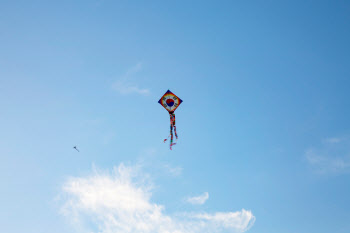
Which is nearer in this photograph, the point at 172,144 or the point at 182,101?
the point at 172,144

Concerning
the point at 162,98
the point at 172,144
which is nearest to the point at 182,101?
the point at 162,98

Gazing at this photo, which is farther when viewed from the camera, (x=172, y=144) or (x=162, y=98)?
(x=162, y=98)

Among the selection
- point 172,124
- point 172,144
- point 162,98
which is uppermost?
point 162,98

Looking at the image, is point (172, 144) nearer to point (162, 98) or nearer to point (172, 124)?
point (172, 124)

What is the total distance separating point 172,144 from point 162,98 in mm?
9233

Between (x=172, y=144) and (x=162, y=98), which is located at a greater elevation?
(x=162, y=98)

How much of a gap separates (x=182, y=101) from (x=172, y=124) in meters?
4.96

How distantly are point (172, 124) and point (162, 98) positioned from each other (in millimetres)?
5443

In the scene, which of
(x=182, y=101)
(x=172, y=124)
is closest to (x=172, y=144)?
(x=172, y=124)

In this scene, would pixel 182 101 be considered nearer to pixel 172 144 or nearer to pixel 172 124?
pixel 172 124

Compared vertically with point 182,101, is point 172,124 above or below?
below

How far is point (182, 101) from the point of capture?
40.6 m

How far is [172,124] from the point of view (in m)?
39.2

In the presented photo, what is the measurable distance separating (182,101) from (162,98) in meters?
3.87
